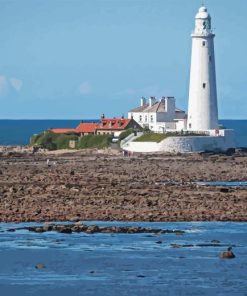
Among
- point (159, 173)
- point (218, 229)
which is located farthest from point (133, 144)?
point (218, 229)

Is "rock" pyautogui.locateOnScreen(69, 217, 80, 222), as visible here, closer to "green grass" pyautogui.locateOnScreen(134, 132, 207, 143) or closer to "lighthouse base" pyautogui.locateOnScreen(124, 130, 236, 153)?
"lighthouse base" pyautogui.locateOnScreen(124, 130, 236, 153)

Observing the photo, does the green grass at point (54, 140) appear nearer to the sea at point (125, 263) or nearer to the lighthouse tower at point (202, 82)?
the lighthouse tower at point (202, 82)

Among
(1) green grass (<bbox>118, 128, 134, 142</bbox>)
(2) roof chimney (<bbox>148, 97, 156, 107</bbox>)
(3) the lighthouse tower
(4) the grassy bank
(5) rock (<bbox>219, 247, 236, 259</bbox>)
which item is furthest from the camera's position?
(2) roof chimney (<bbox>148, 97, 156, 107</bbox>)

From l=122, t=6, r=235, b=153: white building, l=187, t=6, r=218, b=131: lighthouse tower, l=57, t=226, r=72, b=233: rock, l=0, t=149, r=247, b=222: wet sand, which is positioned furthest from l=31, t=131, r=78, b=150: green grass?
l=57, t=226, r=72, b=233: rock

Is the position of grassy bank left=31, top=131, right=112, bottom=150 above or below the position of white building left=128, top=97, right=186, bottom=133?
below

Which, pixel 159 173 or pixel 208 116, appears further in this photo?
pixel 208 116

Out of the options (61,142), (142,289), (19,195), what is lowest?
(142,289)

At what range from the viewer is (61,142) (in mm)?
85750

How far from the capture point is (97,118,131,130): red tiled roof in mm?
86762

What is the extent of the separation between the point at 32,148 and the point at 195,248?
2056 inches

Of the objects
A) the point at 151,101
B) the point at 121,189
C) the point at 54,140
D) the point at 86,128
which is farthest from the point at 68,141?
the point at 121,189

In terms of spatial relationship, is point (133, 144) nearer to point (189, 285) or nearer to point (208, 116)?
point (208, 116)

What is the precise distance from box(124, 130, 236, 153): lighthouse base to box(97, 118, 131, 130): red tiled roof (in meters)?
5.79

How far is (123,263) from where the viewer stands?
32.1 meters
